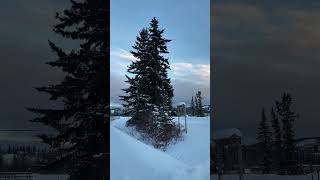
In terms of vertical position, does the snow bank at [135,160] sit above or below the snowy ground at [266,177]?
above

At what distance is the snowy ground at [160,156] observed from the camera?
9.06m

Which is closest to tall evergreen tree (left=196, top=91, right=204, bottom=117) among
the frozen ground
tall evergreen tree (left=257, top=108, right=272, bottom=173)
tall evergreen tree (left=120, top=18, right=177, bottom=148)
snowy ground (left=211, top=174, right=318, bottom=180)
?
tall evergreen tree (left=120, top=18, right=177, bottom=148)

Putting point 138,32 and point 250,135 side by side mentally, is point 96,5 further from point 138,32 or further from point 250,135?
Answer: point 250,135

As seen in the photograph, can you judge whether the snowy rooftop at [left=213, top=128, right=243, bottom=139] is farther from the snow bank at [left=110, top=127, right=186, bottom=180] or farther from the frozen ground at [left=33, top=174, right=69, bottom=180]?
the frozen ground at [left=33, top=174, right=69, bottom=180]

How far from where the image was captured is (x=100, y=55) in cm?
1002

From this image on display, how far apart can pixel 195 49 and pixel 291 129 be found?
281 cm

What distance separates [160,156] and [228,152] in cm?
207

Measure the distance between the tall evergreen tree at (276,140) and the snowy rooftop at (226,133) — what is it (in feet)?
2.04

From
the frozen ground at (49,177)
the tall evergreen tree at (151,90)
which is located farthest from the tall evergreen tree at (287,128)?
the frozen ground at (49,177)

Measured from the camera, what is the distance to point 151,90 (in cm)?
968

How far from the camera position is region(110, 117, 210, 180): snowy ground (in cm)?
906

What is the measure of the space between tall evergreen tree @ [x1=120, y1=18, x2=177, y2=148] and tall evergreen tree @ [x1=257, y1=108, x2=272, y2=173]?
2.19m

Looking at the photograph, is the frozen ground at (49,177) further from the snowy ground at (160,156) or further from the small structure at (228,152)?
the small structure at (228,152)

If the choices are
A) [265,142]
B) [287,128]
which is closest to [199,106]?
[265,142]
